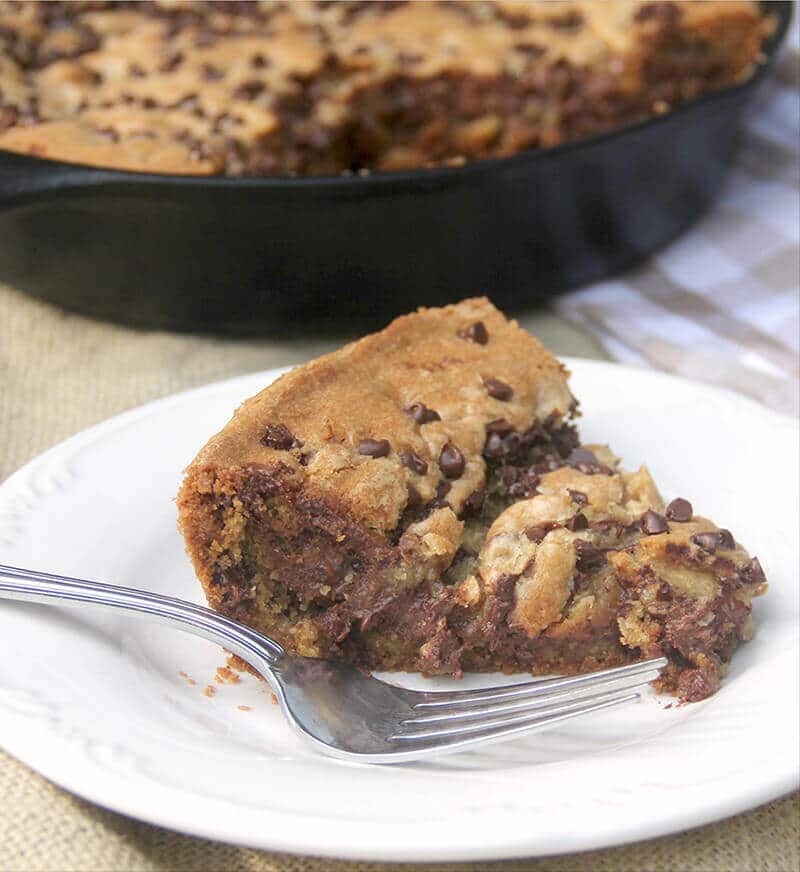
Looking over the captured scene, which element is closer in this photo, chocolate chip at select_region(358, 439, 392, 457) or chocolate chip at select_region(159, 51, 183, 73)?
chocolate chip at select_region(358, 439, 392, 457)

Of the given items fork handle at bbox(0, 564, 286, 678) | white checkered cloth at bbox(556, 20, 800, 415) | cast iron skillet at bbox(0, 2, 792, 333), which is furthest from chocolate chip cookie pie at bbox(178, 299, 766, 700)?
white checkered cloth at bbox(556, 20, 800, 415)

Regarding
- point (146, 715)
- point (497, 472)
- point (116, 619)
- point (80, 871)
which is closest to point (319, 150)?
point (497, 472)

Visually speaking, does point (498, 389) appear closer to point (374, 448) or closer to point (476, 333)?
point (476, 333)

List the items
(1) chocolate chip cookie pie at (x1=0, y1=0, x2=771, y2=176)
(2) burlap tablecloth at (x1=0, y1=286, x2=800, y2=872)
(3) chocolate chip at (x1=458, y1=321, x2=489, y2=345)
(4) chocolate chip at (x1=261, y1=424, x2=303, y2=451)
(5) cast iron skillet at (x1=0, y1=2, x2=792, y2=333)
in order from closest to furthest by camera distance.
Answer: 1. (2) burlap tablecloth at (x1=0, y1=286, x2=800, y2=872)
2. (4) chocolate chip at (x1=261, y1=424, x2=303, y2=451)
3. (3) chocolate chip at (x1=458, y1=321, x2=489, y2=345)
4. (5) cast iron skillet at (x1=0, y1=2, x2=792, y2=333)
5. (1) chocolate chip cookie pie at (x1=0, y1=0, x2=771, y2=176)

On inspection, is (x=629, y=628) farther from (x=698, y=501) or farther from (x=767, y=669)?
(x=698, y=501)

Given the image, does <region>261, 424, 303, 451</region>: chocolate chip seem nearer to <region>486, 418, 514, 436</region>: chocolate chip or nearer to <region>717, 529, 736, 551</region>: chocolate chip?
<region>486, 418, 514, 436</region>: chocolate chip

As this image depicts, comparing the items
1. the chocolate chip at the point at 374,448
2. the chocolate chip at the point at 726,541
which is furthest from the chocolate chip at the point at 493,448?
the chocolate chip at the point at 726,541

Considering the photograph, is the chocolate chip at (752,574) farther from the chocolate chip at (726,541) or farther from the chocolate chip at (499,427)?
the chocolate chip at (499,427)
